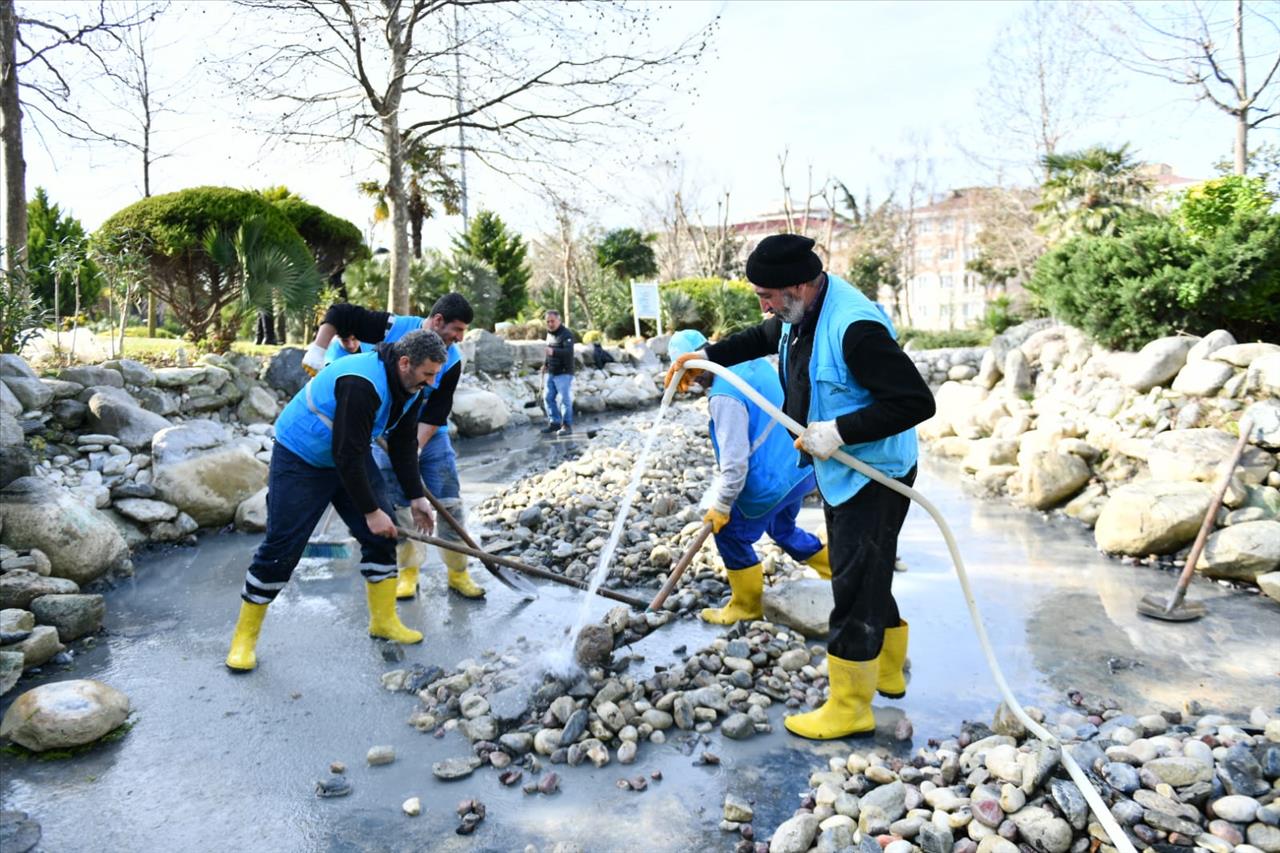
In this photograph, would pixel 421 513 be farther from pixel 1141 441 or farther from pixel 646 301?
pixel 646 301

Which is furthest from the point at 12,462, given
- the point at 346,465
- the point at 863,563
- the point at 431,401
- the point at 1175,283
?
the point at 1175,283

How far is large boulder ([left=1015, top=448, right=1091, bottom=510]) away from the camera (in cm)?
752

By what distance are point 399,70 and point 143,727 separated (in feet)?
38.3

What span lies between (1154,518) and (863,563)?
12.5 feet

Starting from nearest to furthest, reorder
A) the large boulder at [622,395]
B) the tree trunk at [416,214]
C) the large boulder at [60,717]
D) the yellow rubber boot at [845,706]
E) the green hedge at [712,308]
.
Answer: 1. the yellow rubber boot at [845,706]
2. the large boulder at [60,717]
3. the large boulder at [622,395]
4. the green hedge at [712,308]
5. the tree trunk at [416,214]

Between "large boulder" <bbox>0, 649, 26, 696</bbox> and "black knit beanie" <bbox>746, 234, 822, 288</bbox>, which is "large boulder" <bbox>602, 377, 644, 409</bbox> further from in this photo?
"black knit beanie" <bbox>746, 234, 822, 288</bbox>

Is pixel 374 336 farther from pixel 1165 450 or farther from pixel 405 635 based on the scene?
pixel 1165 450

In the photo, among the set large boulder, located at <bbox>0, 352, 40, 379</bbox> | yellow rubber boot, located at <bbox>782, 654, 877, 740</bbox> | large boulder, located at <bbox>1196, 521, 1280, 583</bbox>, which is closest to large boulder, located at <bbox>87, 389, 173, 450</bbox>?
large boulder, located at <bbox>0, 352, 40, 379</bbox>

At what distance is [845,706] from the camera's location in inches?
134

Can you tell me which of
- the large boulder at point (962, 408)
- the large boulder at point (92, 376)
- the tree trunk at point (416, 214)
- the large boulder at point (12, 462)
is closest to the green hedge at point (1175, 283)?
the large boulder at point (962, 408)

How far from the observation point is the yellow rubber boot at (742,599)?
182 inches

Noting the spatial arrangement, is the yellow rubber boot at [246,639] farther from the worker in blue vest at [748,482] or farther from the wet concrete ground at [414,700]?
the worker in blue vest at [748,482]

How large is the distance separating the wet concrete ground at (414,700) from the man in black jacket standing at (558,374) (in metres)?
6.22

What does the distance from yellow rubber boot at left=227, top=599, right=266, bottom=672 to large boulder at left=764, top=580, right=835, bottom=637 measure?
2.70 meters
